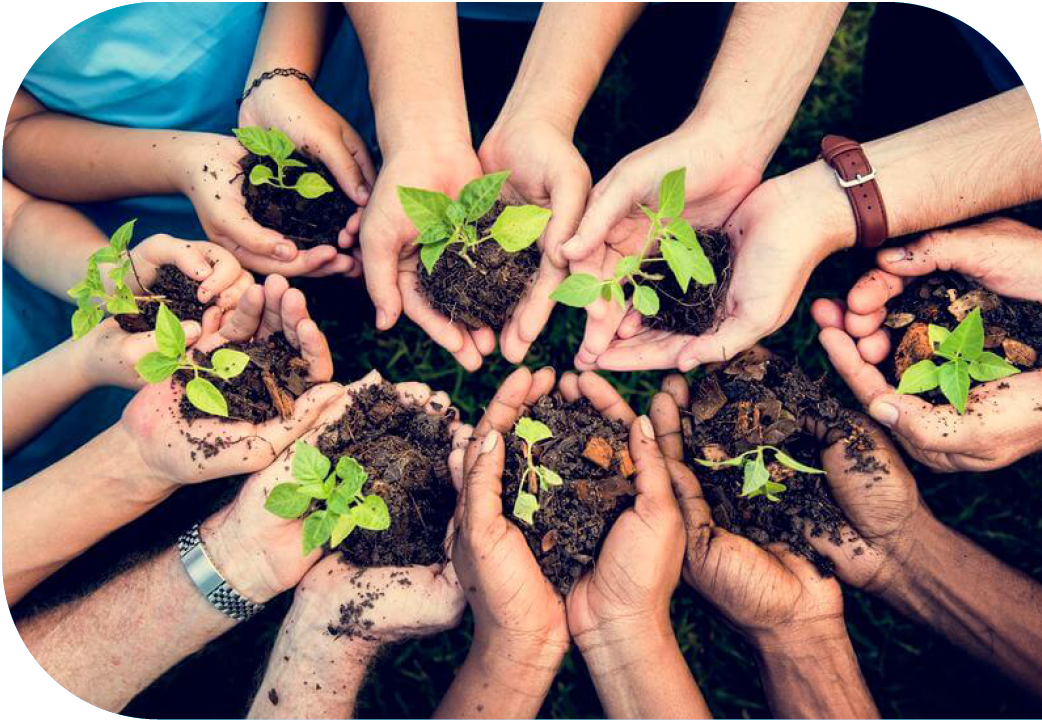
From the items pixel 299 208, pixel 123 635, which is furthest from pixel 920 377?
pixel 123 635

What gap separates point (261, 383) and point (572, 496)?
1271 mm

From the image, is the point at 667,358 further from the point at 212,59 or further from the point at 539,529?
the point at 212,59

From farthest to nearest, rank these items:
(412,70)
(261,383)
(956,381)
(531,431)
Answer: (412,70)
(261,383)
(531,431)
(956,381)

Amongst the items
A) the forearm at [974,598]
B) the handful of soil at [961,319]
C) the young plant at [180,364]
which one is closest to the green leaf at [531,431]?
the young plant at [180,364]

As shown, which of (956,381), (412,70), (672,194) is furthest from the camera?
(412,70)

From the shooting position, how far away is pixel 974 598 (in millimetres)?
2668

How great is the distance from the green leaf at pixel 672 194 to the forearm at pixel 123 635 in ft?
7.50

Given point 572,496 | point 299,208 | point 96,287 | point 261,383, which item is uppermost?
point 299,208

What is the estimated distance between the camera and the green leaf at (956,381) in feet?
7.57

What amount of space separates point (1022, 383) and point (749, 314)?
0.97m

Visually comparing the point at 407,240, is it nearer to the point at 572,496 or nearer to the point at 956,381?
the point at 572,496

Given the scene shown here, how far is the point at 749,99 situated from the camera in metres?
2.67

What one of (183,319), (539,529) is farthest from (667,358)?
(183,319)

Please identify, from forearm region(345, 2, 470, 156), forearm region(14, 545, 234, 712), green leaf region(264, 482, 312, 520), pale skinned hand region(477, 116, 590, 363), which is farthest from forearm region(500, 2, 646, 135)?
forearm region(14, 545, 234, 712)
